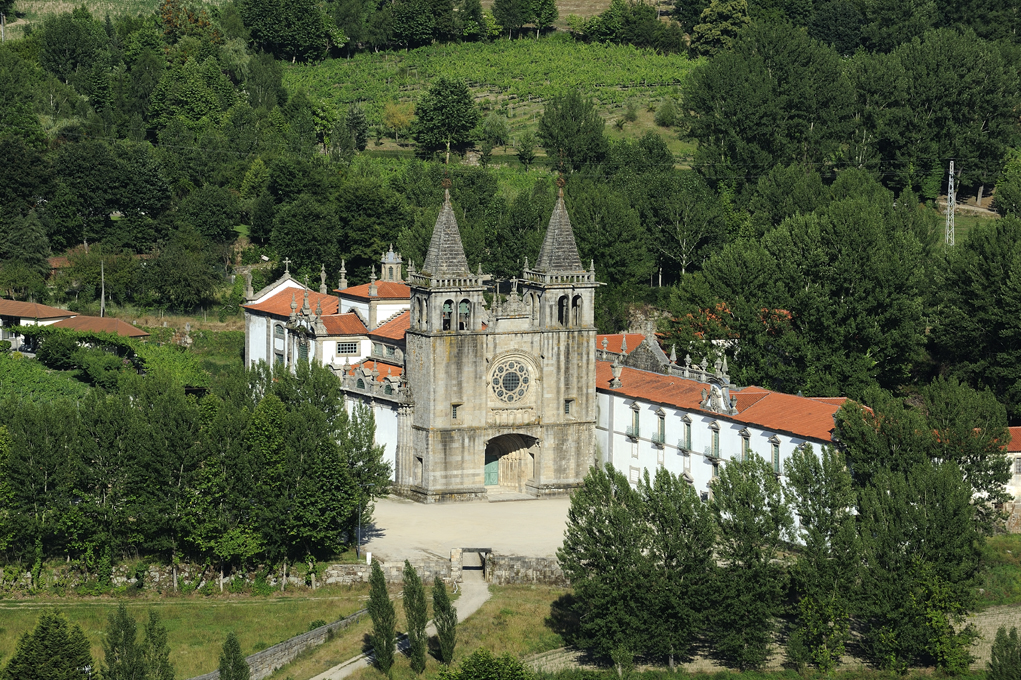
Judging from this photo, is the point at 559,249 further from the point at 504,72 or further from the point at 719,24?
the point at 719,24

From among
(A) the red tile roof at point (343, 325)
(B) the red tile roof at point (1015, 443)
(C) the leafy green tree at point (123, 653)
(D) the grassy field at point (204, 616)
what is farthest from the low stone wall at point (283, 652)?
(B) the red tile roof at point (1015, 443)

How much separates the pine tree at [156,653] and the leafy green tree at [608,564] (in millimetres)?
17194

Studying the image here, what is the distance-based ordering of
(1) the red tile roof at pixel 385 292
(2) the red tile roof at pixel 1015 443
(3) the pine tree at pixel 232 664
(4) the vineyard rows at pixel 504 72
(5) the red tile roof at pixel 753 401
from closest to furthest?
(3) the pine tree at pixel 232 664 → (5) the red tile roof at pixel 753 401 → (2) the red tile roof at pixel 1015 443 → (1) the red tile roof at pixel 385 292 → (4) the vineyard rows at pixel 504 72

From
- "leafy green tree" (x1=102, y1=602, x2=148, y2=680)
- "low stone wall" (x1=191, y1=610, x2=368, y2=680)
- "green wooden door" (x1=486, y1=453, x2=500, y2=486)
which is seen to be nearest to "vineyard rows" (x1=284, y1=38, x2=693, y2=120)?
"green wooden door" (x1=486, y1=453, x2=500, y2=486)

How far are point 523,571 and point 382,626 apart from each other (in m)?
11.0

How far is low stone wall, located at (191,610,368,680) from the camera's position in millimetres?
70312

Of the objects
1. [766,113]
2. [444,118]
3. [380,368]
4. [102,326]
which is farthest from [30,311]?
[766,113]

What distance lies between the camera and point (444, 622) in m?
72.4

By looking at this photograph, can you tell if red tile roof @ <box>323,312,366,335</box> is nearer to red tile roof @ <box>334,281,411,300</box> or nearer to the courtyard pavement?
red tile roof @ <box>334,281,411,300</box>

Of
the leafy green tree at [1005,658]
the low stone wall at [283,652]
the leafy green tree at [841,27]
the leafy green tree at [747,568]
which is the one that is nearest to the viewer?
the leafy green tree at [1005,658]

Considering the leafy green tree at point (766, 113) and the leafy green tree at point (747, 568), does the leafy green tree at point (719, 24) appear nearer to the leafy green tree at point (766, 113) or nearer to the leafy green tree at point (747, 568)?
the leafy green tree at point (766, 113)

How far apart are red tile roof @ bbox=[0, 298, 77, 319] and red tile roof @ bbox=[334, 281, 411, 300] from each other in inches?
860

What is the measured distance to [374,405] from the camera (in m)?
95.8

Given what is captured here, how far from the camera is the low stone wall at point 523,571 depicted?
263 ft
